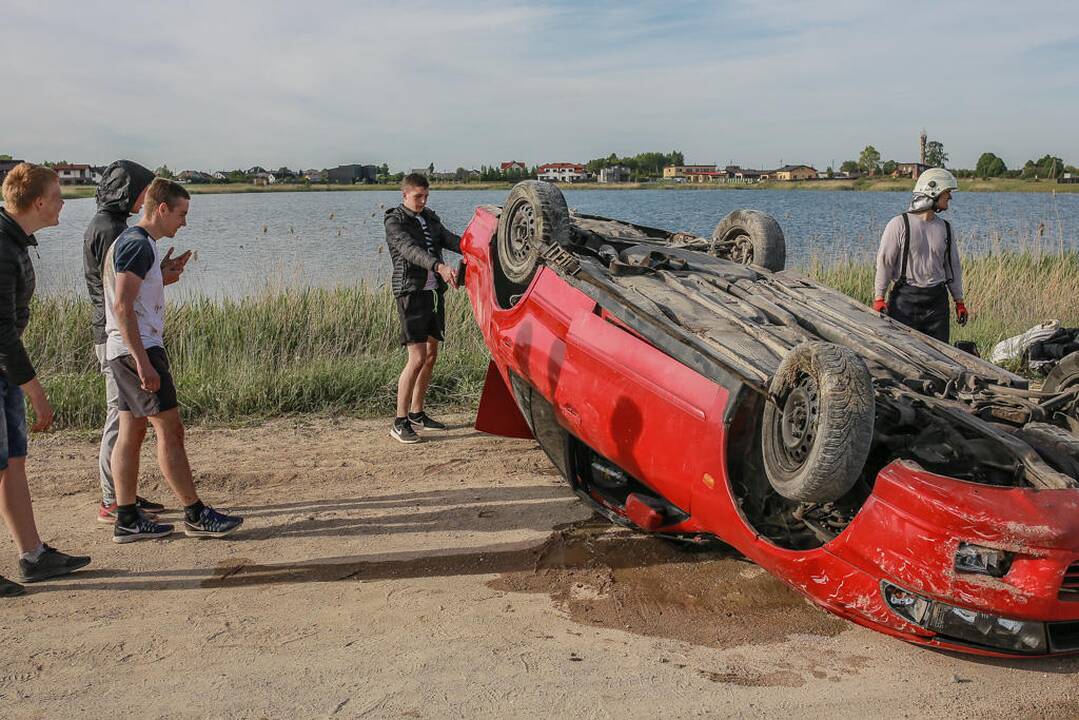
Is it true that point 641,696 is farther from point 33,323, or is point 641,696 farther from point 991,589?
point 33,323

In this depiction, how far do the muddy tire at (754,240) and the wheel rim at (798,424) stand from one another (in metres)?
2.73

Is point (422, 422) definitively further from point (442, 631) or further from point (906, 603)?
point (906, 603)

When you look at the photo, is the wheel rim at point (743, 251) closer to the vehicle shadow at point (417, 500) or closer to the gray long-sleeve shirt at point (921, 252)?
the gray long-sleeve shirt at point (921, 252)

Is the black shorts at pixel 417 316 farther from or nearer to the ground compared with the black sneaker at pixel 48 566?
farther from the ground

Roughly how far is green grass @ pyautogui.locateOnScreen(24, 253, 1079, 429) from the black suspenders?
314 centimetres

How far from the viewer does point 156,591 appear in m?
4.25

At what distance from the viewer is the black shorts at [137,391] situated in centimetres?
463

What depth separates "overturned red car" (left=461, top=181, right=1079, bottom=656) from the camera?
3.24 m

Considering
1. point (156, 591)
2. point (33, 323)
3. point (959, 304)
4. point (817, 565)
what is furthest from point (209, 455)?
point (959, 304)

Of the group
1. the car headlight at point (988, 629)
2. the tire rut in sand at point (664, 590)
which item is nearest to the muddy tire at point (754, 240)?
the tire rut in sand at point (664, 590)

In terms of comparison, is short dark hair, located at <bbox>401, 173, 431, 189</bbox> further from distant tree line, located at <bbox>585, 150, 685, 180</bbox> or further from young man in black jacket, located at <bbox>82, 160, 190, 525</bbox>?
distant tree line, located at <bbox>585, 150, 685, 180</bbox>

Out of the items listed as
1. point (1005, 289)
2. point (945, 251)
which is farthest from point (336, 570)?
point (1005, 289)

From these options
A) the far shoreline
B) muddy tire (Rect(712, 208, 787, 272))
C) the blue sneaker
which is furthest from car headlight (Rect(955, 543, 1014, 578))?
the far shoreline

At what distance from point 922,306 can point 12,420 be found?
232 inches
